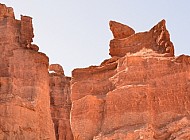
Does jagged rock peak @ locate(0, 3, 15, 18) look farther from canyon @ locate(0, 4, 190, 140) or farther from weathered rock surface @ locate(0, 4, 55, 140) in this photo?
canyon @ locate(0, 4, 190, 140)

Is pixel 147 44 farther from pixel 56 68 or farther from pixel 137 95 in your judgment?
pixel 56 68

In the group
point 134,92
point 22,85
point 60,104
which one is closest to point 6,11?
point 22,85

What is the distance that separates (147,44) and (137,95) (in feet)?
9.41

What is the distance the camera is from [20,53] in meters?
29.6

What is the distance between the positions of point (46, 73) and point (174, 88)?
15058 mm

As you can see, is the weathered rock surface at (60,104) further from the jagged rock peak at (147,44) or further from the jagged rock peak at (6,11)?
the jagged rock peak at (147,44)

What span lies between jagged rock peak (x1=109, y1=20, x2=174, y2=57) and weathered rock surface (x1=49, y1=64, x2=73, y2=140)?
17.4 m

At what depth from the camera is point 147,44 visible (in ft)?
60.5

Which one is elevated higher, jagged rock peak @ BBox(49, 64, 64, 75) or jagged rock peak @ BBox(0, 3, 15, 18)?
jagged rock peak @ BBox(0, 3, 15, 18)

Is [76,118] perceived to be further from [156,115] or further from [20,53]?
[20,53]

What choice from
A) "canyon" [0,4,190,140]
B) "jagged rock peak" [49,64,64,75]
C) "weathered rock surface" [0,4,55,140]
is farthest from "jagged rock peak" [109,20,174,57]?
"jagged rock peak" [49,64,64,75]

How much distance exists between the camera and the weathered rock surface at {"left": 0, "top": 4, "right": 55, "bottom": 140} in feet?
88.0

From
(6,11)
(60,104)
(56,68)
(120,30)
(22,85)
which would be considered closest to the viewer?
(120,30)

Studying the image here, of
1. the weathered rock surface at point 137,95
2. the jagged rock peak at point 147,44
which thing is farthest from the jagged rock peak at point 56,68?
the weathered rock surface at point 137,95
